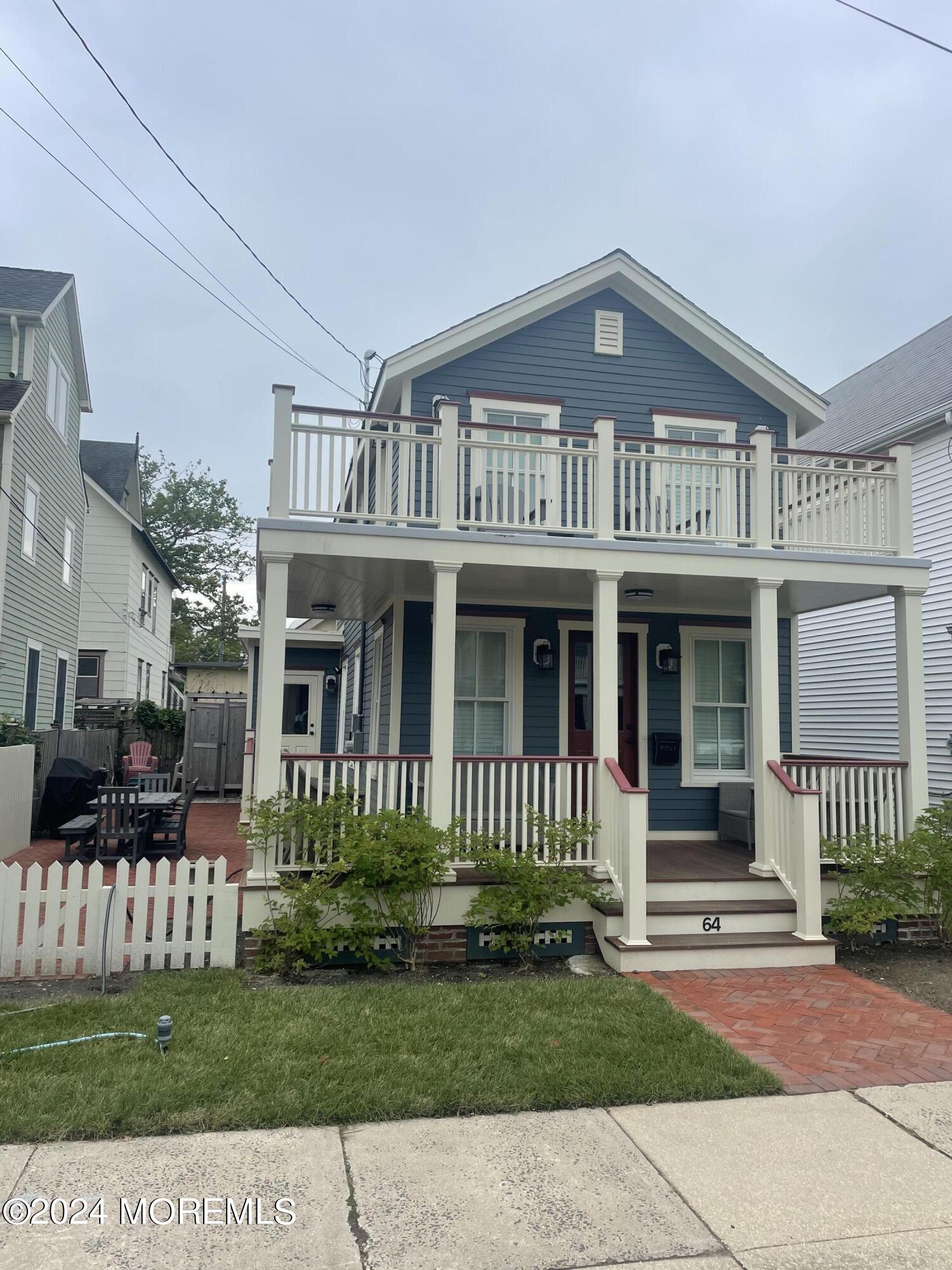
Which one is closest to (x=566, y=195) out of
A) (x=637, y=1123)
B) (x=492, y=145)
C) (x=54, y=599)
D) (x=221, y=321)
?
(x=492, y=145)

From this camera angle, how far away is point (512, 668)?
367 inches

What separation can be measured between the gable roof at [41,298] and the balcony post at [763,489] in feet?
39.4

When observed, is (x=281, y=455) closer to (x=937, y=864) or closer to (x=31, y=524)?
(x=937, y=864)

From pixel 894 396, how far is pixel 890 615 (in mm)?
3960

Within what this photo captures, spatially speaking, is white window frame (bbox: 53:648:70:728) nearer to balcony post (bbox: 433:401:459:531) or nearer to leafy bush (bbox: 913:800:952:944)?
balcony post (bbox: 433:401:459:531)

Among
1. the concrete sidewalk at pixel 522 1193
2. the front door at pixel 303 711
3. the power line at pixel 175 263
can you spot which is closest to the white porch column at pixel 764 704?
the concrete sidewalk at pixel 522 1193

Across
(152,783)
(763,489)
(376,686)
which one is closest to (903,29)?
(763,489)

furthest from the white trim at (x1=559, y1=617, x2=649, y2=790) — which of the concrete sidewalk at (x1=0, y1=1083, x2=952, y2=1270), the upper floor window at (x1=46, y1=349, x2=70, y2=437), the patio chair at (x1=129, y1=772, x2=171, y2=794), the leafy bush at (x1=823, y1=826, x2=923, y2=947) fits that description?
the upper floor window at (x1=46, y1=349, x2=70, y2=437)

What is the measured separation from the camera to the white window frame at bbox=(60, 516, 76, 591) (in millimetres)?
16766

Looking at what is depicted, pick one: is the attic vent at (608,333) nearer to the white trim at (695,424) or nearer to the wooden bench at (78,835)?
the white trim at (695,424)

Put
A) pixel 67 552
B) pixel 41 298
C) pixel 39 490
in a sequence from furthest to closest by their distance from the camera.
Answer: pixel 67 552 < pixel 39 490 < pixel 41 298

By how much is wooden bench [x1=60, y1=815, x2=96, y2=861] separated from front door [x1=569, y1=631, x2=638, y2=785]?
19.2 ft

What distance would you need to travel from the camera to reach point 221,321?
16.7 meters

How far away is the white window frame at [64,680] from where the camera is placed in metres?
16.2
